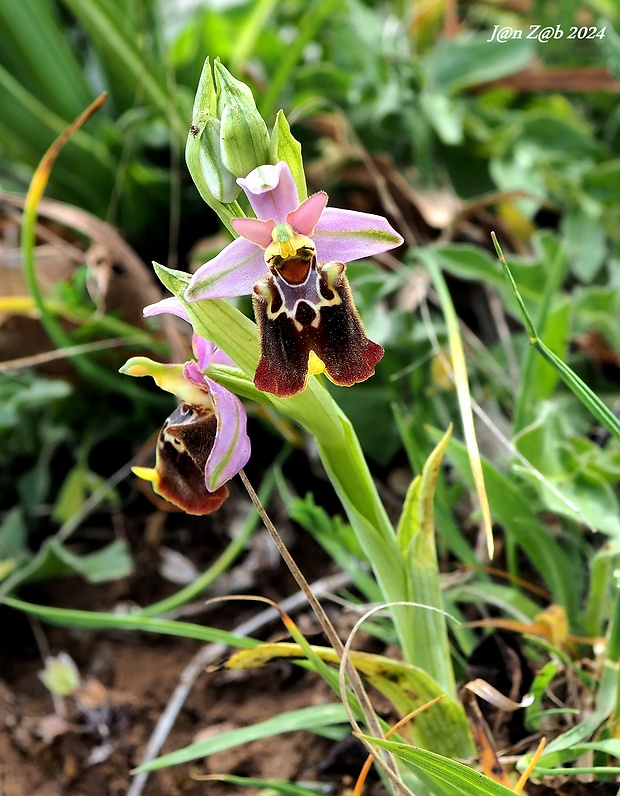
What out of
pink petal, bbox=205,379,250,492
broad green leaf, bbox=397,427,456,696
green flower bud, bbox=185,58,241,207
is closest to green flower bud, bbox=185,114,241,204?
green flower bud, bbox=185,58,241,207

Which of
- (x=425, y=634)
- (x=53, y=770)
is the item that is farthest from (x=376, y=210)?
(x=53, y=770)

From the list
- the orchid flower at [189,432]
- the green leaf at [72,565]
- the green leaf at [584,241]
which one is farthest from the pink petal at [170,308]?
the green leaf at [584,241]

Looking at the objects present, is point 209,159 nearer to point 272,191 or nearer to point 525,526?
point 272,191

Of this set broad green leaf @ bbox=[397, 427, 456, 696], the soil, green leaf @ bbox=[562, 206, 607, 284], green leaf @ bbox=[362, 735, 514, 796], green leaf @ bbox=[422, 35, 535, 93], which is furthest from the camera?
green leaf @ bbox=[422, 35, 535, 93]

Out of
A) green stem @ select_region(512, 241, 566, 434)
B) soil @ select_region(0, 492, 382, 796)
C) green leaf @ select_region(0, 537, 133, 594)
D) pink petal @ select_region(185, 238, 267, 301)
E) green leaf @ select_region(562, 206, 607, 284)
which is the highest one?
pink petal @ select_region(185, 238, 267, 301)

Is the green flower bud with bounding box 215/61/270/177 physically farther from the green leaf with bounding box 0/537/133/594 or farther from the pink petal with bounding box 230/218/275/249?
the green leaf with bounding box 0/537/133/594
